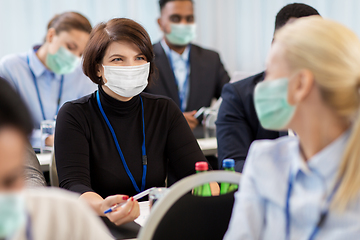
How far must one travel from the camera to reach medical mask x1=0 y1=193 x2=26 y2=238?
2.18 feet

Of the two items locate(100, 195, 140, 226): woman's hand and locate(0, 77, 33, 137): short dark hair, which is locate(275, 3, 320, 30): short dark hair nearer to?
locate(100, 195, 140, 226): woman's hand

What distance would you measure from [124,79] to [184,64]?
2008 millimetres

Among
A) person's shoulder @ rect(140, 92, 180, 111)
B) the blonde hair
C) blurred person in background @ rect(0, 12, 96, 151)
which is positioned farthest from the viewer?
blurred person in background @ rect(0, 12, 96, 151)

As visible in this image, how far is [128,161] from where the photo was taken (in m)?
1.74

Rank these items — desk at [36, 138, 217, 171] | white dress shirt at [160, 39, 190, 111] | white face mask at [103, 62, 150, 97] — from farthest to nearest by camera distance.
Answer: white dress shirt at [160, 39, 190, 111] → desk at [36, 138, 217, 171] → white face mask at [103, 62, 150, 97]

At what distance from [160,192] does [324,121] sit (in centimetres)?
60

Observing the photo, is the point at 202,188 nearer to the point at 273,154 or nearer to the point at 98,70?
the point at 273,154

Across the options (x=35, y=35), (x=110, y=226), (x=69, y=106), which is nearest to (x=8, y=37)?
(x=35, y=35)

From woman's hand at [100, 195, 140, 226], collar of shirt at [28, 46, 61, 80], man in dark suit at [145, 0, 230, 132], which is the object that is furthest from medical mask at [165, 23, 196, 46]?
woman's hand at [100, 195, 140, 226]

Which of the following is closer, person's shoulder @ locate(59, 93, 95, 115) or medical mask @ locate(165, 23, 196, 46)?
person's shoulder @ locate(59, 93, 95, 115)

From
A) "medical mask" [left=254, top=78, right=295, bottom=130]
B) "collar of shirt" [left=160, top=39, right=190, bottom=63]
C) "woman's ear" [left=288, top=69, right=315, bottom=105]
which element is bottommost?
"collar of shirt" [left=160, top=39, right=190, bottom=63]

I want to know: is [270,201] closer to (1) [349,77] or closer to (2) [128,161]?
(1) [349,77]

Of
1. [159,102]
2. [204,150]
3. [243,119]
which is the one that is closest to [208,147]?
[204,150]

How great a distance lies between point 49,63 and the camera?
306 cm
